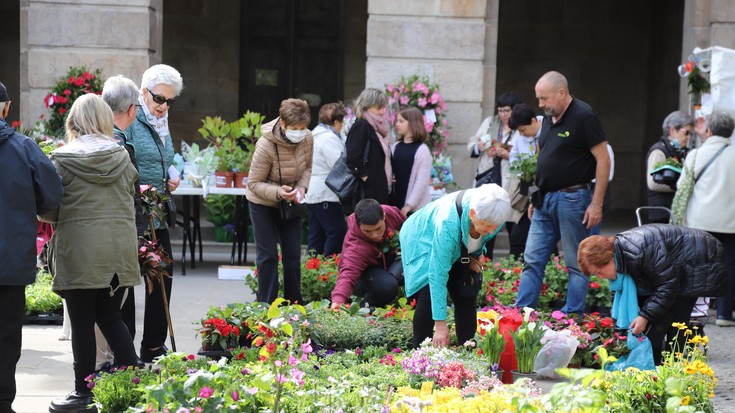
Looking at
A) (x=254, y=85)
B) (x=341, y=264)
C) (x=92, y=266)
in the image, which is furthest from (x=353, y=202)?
(x=254, y=85)

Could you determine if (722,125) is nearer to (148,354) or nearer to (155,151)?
(155,151)

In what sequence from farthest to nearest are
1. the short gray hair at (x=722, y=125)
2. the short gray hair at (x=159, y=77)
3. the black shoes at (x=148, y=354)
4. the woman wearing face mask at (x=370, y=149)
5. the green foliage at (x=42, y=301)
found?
the woman wearing face mask at (x=370, y=149), the short gray hair at (x=722, y=125), the green foliage at (x=42, y=301), the black shoes at (x=148, y=354), the short gray hair at (x=159, y=77)

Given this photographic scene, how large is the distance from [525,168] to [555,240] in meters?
1.63

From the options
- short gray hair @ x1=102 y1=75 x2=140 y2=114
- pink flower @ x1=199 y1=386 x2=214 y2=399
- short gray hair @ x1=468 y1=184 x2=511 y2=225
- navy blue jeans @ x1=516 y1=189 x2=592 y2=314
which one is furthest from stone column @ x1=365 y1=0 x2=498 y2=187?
pink flower @ x1=199 y1=386 x2=214 y2=399

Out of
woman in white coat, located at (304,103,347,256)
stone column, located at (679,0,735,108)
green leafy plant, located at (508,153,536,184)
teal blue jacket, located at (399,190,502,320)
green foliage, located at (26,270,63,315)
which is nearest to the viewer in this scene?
teal blue jacket, located at (399,190,502,320)

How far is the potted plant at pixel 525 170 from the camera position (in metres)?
9.34

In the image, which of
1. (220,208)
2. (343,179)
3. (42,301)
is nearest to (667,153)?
(343,179)

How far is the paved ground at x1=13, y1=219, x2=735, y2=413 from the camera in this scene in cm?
600

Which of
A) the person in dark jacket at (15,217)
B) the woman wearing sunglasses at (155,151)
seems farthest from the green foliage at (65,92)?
the person in dark jacket at (15,217)

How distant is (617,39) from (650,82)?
0.89 meters

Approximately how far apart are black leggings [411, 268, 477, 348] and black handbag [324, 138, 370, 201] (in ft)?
9.96

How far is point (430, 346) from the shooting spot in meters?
5.69

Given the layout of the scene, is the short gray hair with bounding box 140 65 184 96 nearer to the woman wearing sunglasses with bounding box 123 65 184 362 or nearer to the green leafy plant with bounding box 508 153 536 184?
the woman wearing sunglasses with bounding box 123 65 184 362

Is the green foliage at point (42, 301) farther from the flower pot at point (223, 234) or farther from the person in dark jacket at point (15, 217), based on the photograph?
the flower pot at point (223, 234)
